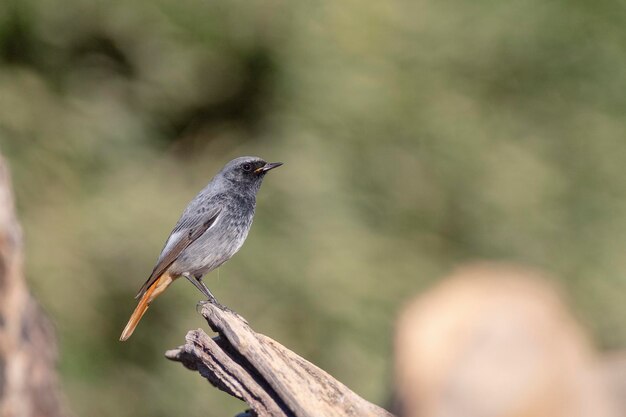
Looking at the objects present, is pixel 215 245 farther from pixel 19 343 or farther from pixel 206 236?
pixel 19 343

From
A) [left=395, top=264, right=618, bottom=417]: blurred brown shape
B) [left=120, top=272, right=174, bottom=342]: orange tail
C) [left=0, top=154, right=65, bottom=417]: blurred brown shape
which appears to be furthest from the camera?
[left=120, top=272, right=174, bottom=342]: orange tail

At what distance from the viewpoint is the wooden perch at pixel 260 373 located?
4.48 metres

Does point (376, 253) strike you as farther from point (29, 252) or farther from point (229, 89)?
point (29, 252)

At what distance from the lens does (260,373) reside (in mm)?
4496

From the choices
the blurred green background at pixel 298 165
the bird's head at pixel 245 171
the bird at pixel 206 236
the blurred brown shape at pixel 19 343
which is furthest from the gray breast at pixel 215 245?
the blurred green background at pixel 298 165

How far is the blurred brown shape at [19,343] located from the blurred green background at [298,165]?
3515 millimetres

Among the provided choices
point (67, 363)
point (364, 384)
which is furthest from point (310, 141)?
point (67, 363)

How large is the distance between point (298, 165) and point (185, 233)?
3.95 metres

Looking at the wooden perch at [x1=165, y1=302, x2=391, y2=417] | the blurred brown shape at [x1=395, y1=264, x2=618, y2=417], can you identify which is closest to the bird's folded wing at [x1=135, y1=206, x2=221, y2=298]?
the wooden perch at [x1=165, y1=302, x2=391, y2=417]

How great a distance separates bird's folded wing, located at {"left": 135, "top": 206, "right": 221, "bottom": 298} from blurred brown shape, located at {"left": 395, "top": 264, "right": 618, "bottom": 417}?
136cm

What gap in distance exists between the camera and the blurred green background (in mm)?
9523

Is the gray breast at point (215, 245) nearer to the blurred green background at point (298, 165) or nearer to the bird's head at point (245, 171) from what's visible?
the bird's head at point (245, 171)

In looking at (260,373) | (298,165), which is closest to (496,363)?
(260,373)

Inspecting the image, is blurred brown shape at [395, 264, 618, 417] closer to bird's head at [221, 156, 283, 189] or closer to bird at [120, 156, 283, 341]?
bird at [120, 156, 283, 341]
